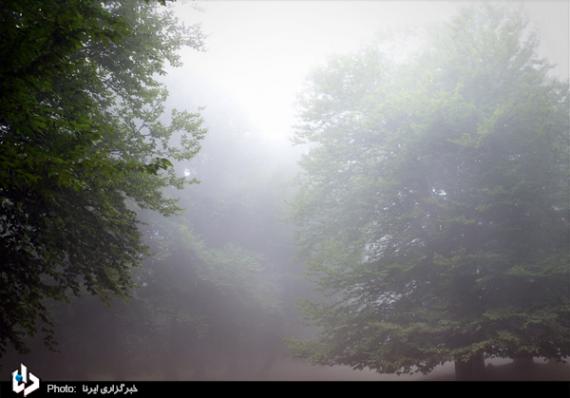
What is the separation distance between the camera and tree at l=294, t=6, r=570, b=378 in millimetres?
8828

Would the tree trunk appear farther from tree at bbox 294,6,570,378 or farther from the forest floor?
the forest floor

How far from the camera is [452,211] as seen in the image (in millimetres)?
9883

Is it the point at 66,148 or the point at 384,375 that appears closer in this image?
the point at 66,148

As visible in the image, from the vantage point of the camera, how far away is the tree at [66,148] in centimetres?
348

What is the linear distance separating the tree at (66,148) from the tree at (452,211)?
5.47 meters

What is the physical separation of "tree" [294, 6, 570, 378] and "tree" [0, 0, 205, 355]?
17.9 feet

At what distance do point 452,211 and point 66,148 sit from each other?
918 cm

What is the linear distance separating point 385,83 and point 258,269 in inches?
456
